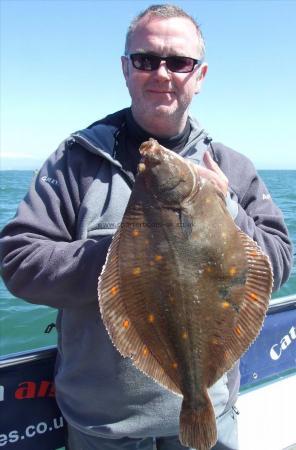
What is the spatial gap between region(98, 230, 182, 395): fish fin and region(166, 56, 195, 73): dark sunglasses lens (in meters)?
1.13

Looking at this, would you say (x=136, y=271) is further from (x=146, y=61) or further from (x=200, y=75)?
(x=200, y=75)

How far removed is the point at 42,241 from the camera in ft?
7.54

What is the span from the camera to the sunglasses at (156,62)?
2553mm

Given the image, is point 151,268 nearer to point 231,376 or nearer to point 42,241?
point 42,241

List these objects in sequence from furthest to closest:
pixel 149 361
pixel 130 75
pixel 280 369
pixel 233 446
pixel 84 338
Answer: pixel 280 369, pixel 233 446, pixel 130 75, pixel 84 338, pixel 149 361

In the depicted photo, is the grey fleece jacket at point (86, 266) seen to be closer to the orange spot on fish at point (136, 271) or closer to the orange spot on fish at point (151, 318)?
the orange spot on fish at point (136, 271)

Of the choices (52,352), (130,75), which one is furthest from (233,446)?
(130,75)

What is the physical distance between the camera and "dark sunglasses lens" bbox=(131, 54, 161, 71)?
255 centimetres

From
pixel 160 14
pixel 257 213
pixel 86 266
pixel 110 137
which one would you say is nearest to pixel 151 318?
pixel 86 266

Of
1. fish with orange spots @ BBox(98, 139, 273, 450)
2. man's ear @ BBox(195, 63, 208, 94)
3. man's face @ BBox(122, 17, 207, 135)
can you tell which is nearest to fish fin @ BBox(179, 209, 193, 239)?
fish with orange spots @ BBox(98, 139, 273, 450)

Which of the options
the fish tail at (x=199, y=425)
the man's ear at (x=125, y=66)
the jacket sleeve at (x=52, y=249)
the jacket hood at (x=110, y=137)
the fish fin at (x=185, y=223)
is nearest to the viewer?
the fish fin at (x=185, y=223)

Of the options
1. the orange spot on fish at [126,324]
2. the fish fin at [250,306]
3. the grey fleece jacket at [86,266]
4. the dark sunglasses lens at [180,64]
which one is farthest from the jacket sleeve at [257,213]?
the orange spot on fish at [126,324]

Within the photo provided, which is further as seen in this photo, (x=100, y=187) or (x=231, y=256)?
(x=100, y=187)

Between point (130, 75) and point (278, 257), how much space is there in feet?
4.48
